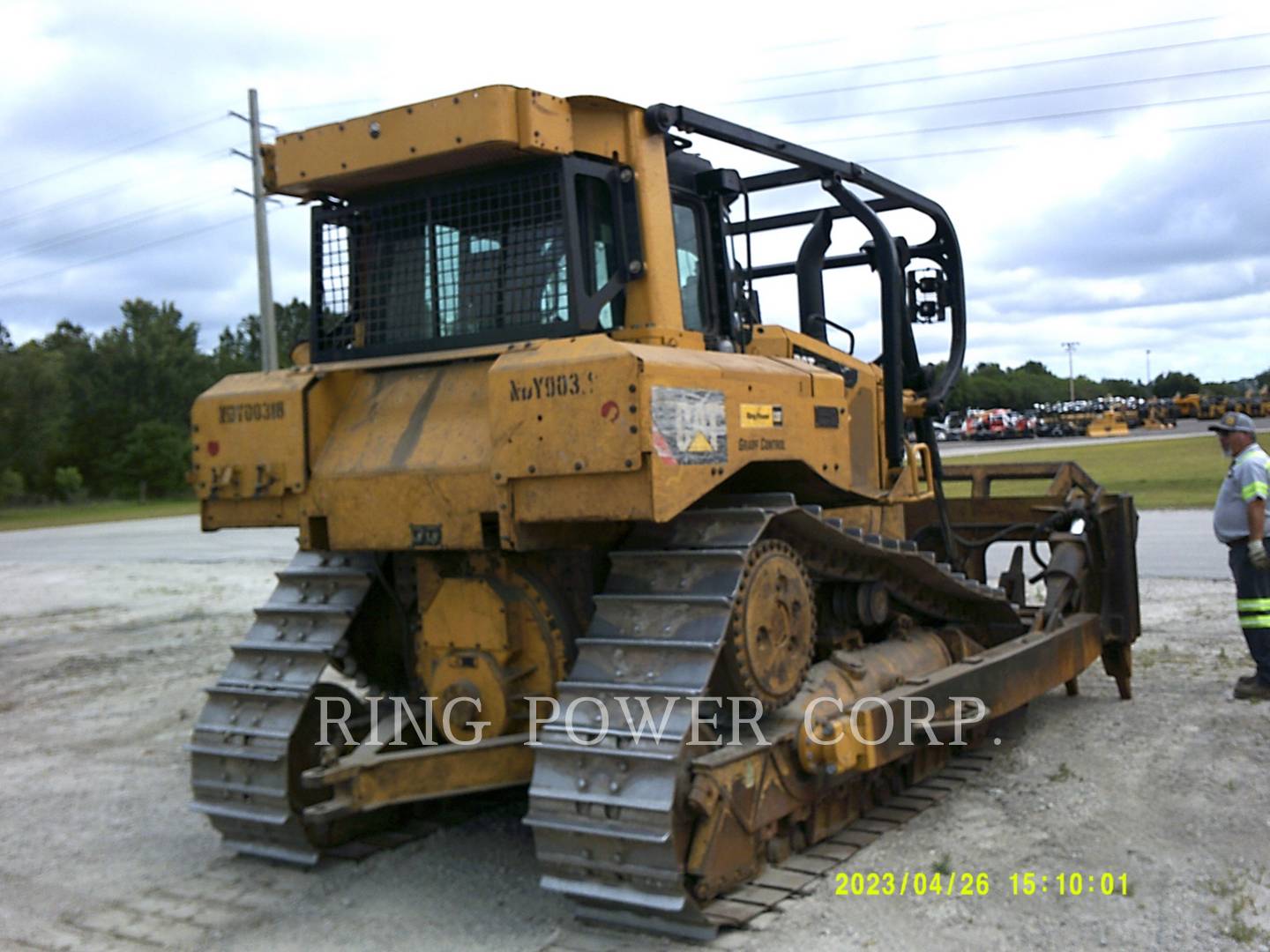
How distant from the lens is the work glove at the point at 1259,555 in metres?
8.23

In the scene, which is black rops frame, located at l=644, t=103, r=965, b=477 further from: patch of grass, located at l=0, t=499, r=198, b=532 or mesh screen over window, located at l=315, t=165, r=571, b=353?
patch of grass, located at l=0, t=499, r=198, b=532

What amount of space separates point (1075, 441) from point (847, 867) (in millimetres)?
52423

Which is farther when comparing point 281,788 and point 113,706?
point 113,706

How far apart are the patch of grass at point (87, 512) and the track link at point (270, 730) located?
124 feet

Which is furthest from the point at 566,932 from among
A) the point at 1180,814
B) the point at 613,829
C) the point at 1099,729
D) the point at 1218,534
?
the point at 1218,534

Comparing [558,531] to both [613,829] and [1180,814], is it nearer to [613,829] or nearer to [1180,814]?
[613,829]

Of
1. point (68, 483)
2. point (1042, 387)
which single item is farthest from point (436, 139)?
point (1042, 387)

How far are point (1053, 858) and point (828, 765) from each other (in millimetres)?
1084

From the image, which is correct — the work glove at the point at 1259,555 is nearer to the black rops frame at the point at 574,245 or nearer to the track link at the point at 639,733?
the track link at the point at 639,733

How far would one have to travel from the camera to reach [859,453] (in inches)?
276

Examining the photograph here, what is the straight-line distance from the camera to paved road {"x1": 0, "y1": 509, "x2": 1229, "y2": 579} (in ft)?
48.9

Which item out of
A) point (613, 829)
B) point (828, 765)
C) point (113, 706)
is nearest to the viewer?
point (613, 829)

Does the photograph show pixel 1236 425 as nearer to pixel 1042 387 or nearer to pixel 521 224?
pixel 521 224

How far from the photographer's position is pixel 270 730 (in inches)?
226
